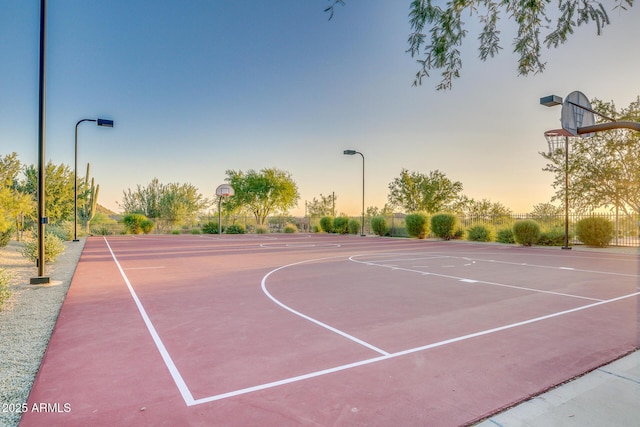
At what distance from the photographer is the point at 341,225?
3462 cm

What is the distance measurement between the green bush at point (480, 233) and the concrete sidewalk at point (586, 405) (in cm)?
2103

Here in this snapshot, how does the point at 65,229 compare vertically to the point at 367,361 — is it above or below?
above

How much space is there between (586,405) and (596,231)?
2009 cm

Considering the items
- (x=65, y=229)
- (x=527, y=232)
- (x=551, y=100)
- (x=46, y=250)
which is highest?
(x=551, y=100)

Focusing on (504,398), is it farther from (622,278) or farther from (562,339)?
(622,278)

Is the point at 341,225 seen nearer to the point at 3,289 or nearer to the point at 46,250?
the point at 46,250

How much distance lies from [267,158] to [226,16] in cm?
3122

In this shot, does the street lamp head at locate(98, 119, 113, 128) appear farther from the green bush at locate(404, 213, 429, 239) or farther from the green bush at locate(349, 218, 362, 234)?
the green bush at locate(349, 218, 362, 234)

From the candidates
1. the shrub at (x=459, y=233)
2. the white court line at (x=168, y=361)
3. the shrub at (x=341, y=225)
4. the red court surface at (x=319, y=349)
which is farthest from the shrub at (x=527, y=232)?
the white court line at (x=168, y=361)

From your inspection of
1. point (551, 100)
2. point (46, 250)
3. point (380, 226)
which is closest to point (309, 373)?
point (551, 100)

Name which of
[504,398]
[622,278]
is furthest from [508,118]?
[504,398]

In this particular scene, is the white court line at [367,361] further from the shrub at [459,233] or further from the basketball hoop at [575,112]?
the shrub at [459,233]

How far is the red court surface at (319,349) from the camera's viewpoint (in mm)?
2773

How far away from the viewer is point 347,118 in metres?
23.9
